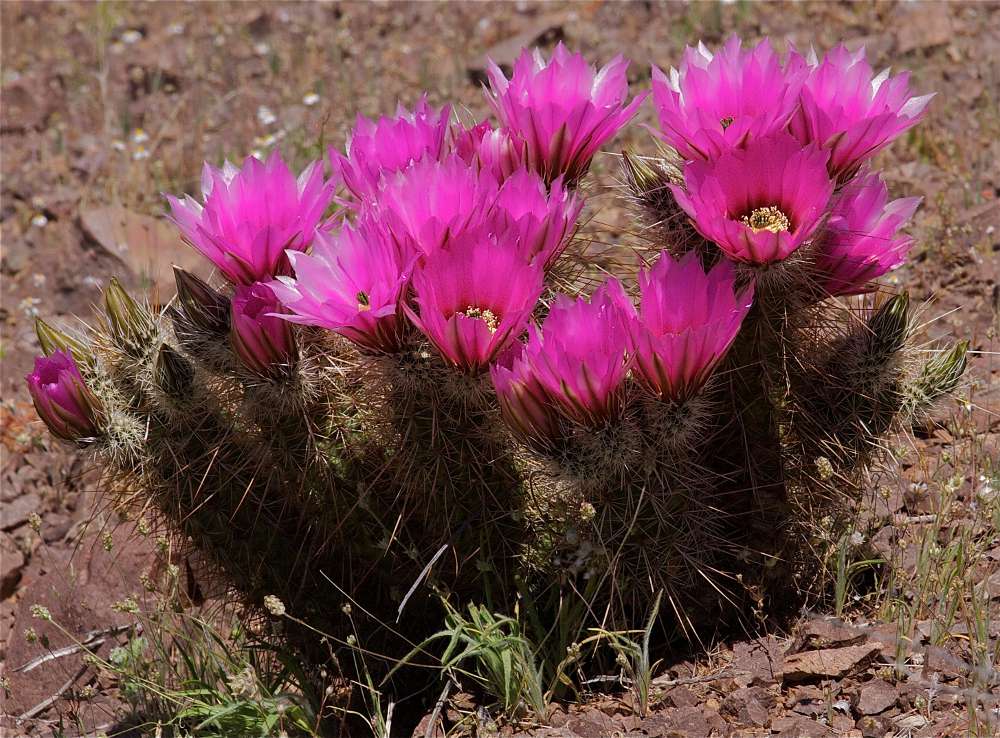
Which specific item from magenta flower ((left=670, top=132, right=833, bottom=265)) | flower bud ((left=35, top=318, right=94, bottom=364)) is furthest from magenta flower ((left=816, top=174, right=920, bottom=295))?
flower bud ((left=35, top=318, right=94, bottom=364))

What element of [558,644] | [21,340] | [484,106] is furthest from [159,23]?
[558,644]

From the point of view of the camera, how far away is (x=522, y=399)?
204 cm

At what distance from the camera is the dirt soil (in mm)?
2416

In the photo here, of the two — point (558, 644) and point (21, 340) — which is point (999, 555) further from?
point (21, 340)

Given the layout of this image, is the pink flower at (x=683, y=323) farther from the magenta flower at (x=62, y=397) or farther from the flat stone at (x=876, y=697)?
the magenta flower at (x=62, y=397)

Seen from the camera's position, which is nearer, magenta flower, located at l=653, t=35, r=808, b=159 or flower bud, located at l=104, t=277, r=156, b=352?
magenta flower, located at l=653, t=35, r=808, b=159

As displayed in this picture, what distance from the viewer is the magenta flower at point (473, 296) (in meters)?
2.04

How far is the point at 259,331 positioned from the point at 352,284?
23cm

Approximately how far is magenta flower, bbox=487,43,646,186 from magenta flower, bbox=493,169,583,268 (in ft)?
0.56

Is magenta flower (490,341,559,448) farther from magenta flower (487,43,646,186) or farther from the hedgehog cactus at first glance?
magenta flower (487,43,646,186)

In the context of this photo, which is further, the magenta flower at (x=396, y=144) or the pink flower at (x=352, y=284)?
the magenta flower at (x=396, y=144)

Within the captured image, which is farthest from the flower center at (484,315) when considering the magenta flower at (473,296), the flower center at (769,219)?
the flower center at (769,219)

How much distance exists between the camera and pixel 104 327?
268cm

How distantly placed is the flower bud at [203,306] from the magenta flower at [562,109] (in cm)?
69
